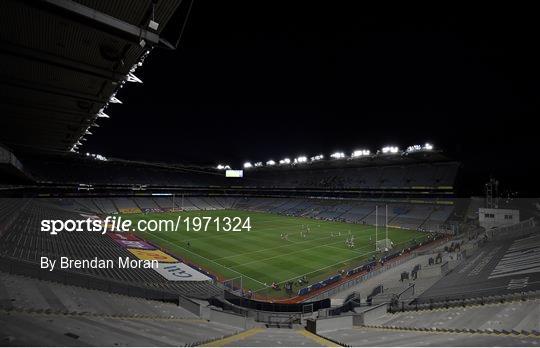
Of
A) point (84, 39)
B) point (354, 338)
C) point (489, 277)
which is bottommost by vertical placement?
point (354, 338)

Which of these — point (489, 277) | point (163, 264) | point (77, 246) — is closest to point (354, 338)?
point (489, 277)

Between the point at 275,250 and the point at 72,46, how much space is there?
28.6 metres

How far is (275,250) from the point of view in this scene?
109 feet

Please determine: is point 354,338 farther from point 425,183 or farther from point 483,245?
point 425,183

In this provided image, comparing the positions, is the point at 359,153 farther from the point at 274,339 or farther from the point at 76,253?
the point at 274,339

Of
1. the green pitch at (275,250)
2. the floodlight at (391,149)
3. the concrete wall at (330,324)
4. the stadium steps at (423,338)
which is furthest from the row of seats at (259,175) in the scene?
the stadium steps at (423,338)

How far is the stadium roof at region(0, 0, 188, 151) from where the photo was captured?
593cm

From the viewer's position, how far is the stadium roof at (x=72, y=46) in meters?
5.93

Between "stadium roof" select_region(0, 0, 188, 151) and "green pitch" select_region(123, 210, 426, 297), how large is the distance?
16605 millimetres

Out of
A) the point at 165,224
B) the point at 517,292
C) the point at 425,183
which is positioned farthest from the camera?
the point at 425,183

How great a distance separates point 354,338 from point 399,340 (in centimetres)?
194

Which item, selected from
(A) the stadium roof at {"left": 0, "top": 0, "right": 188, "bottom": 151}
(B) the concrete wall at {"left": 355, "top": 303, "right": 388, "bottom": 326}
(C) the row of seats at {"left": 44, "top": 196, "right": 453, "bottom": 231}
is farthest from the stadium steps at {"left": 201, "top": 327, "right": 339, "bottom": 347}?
(C) the row of seats at {"left": 44, "top": 196, "right": 453, "bottom": 231}

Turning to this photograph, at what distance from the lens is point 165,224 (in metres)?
50.8

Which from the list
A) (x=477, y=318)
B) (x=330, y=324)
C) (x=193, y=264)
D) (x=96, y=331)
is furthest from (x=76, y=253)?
(x=477, y=318)
